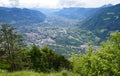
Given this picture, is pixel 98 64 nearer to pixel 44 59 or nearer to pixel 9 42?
pixel 9 42

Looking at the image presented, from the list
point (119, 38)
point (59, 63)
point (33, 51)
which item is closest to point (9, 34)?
point (119, 38)

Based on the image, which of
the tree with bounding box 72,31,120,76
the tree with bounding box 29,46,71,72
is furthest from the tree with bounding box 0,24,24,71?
the tree with bounding box 72,31,120,76

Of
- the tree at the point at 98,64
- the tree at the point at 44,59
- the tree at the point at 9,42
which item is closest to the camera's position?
the tree at the point at 98,64

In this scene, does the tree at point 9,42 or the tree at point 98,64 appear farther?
the tree at point 9,42

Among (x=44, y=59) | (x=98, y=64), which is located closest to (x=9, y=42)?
(x=98, y=64)

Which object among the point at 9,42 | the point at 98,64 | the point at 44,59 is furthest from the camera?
the point at 44,59

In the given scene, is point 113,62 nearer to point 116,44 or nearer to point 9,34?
point 116,44

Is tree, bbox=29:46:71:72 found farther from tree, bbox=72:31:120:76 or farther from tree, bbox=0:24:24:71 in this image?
tree, bbox=72:31:120:76

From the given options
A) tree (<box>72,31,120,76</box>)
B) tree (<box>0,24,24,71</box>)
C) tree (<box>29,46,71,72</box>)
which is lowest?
tree (<box>29,46,71,72</box>)

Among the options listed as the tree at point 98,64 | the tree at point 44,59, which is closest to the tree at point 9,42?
the tree at point 44,59

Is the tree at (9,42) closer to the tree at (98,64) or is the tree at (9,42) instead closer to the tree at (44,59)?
the tree at (44,59)

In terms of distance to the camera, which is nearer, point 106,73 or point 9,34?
point 106,73
